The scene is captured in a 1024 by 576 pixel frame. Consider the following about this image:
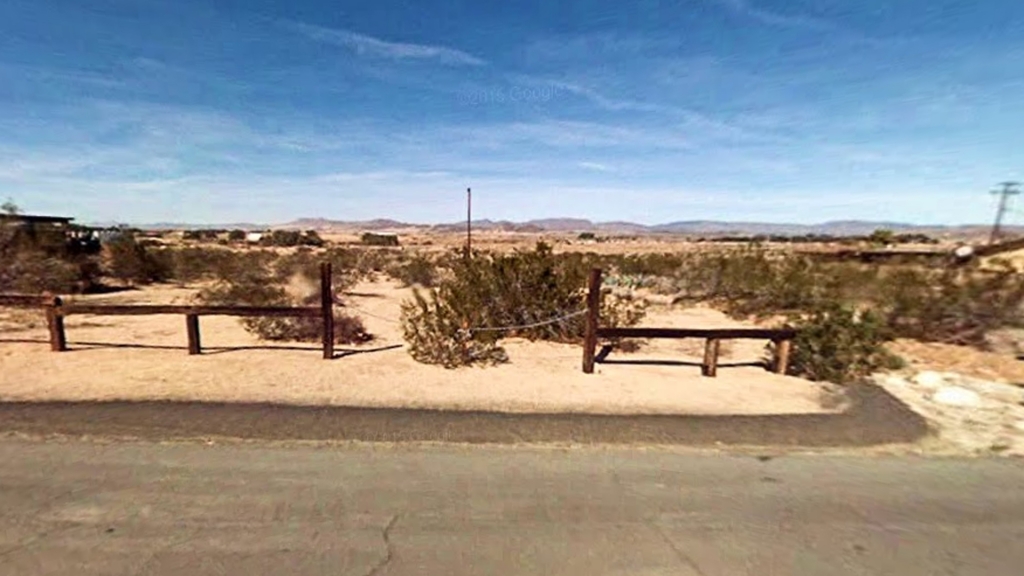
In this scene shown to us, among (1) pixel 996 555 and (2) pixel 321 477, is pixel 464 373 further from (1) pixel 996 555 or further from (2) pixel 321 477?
(1) pixel 996 555

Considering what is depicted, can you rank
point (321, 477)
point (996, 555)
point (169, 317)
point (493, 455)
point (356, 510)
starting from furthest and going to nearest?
point (169, 317)
point (493, 455)
point (321, 477)
point (356, 510)
point (996, 555)

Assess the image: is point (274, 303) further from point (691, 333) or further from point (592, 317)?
point (691, 333)

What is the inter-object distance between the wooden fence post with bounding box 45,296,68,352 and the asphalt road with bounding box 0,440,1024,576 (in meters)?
4.70

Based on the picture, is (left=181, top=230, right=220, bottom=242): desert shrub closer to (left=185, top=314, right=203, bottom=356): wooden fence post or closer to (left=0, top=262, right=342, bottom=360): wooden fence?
(left=0, top=262, right=342, bottom=360): wooden fence

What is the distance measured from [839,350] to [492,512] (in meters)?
6.80

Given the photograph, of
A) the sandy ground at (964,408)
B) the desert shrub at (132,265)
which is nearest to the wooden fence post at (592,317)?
the sandy ground at (964,408)

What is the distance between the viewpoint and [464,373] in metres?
8.07

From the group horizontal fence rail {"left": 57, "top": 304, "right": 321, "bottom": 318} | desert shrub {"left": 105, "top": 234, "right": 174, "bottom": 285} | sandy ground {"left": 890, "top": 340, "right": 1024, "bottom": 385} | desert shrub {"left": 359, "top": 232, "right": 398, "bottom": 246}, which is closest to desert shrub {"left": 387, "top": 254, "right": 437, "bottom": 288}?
desert shrub {"left": 105, "top": 234, "right": 174, "bottom": 285}

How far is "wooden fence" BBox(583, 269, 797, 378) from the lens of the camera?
7.77 meters

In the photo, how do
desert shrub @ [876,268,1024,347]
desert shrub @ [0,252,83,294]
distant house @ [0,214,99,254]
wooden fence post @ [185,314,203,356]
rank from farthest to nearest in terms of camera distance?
1. distant house @ [0,214,99,254]
2. desert shrub @ [0,252,83,294]
3. desert shrub @ [876,268,1024,347]
4. wooden fence post @ [185,314,203,356]

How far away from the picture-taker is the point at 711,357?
830cm

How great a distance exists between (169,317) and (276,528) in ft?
39.8

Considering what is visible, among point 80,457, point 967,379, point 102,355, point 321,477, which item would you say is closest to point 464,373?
point 321,477

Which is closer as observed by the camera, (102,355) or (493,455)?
(493,455)
